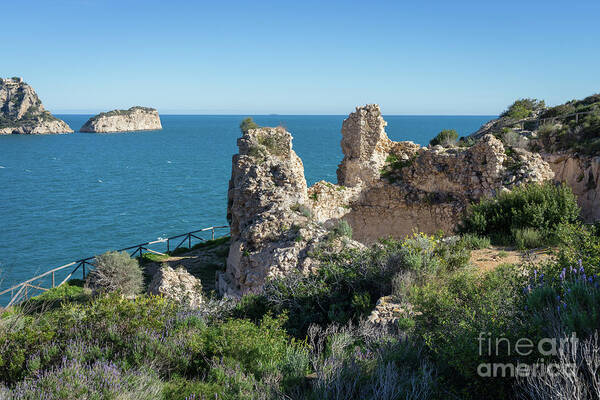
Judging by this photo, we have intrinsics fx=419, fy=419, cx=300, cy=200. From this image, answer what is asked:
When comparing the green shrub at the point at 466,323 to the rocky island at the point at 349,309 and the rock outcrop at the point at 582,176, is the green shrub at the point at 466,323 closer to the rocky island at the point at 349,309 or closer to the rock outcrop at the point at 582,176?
the rocky island at the point at 349,309

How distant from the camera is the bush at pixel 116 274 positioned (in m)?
15.9

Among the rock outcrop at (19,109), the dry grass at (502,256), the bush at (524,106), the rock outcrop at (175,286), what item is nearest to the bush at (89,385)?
the dry grass at (502,256)

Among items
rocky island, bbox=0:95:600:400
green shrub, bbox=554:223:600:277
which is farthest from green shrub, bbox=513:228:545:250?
green shrub, bbox=554:223:600:277

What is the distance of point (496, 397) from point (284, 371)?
2.21m

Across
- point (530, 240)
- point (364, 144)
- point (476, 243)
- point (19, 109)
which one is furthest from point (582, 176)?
point (19, 109)

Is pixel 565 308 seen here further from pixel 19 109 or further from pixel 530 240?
pixel 19 109

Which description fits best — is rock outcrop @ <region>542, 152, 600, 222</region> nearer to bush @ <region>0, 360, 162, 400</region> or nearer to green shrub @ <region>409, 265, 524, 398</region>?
green shrub @ <region>409, 265, 524, 398</region>

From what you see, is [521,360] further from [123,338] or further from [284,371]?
[123,338]

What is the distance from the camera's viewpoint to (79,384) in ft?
13.6

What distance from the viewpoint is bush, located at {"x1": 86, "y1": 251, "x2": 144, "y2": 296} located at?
1590 centimetres

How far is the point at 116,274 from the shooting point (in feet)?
52.9

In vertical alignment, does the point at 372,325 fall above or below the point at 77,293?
above

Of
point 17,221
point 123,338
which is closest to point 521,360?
point 123,338

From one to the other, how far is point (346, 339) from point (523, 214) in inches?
275
